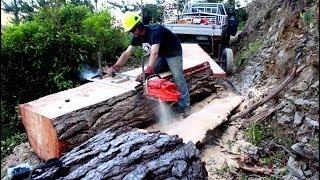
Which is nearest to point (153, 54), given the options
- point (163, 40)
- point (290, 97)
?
point (163, 40)

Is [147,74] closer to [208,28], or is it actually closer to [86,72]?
[86,72]

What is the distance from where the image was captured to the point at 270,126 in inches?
176

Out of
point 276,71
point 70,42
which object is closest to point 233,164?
point 276,71

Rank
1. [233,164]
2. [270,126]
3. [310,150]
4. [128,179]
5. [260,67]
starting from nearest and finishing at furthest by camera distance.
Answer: [128,179] < [310,150] < [233,164] < [270,126] < [260,67]

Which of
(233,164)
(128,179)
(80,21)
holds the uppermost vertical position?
(80,21)

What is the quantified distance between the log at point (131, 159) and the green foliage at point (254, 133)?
45.8 inches

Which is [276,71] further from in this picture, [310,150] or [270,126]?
[310,150]

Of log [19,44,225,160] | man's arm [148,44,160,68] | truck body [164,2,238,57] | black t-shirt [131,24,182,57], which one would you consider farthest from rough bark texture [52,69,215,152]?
truck body [164,2,238,57]

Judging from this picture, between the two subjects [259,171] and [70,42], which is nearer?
[259,171]

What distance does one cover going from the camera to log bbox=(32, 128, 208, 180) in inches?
119

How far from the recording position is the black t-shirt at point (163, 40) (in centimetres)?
520

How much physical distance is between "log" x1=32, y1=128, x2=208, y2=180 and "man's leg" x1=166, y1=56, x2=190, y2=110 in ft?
6.22

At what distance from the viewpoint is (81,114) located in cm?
421

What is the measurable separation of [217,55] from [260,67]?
2.25 metres
